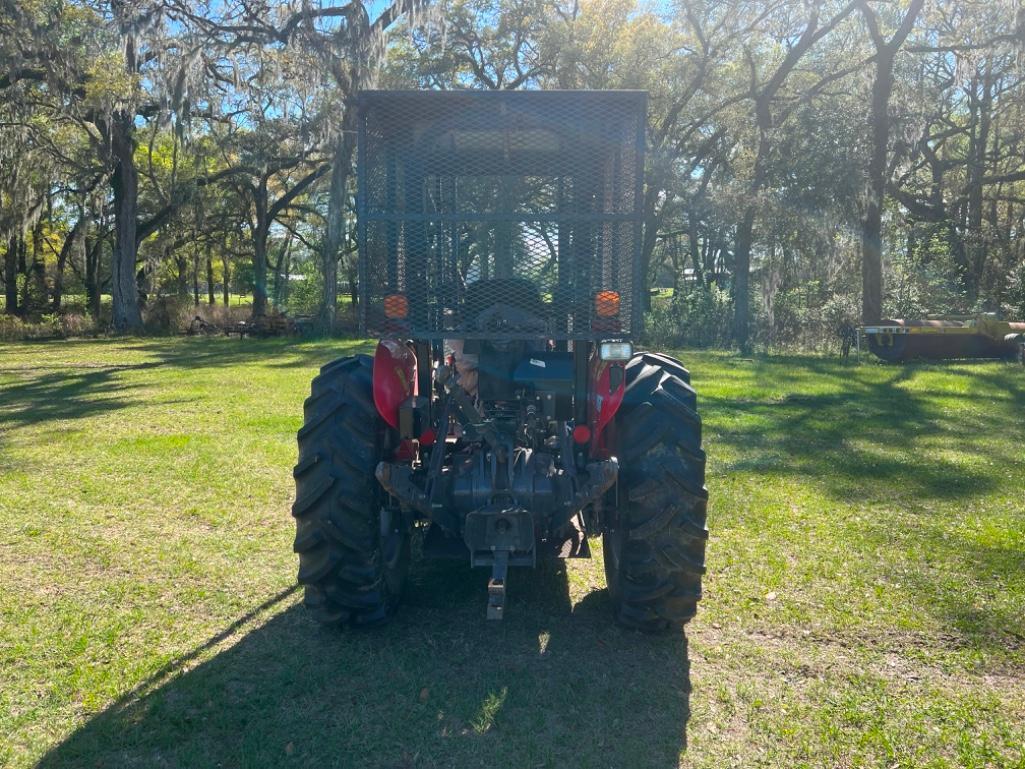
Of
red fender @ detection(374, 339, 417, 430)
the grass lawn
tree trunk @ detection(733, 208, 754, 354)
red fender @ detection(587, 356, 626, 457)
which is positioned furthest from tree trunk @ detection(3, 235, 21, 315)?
red fender @ detection(587, 356, 626, 457)

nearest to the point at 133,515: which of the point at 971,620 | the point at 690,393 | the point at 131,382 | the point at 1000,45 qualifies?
the point at 690,393

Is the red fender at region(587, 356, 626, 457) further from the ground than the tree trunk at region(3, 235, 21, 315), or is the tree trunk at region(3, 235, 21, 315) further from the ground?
the tree trunk at region(3, 235, 21, 315)

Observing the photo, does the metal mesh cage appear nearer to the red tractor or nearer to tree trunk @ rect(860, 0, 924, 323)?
the red tractor

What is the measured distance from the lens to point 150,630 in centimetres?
443

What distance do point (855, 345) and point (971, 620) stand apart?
17104 mm

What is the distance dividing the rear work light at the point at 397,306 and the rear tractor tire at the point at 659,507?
1.17 meters

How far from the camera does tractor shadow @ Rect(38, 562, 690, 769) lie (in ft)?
10.8

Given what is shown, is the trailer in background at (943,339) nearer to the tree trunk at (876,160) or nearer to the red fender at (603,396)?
the tree trunk at (876,160)

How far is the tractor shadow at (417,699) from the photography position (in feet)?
10.8

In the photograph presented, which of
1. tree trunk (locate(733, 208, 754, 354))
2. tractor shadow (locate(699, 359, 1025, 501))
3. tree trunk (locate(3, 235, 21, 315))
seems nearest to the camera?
tractor shadow (locate(699, 359, 1025, 501))

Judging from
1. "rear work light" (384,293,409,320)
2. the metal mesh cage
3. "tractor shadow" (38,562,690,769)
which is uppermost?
the metal mesh cage

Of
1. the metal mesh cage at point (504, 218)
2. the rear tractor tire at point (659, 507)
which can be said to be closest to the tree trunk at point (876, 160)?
the rear tractor tire at point (659, 507)

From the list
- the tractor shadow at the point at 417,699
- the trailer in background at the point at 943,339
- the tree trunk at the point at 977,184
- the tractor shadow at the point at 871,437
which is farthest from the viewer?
the tree trunk at the point at 977,184

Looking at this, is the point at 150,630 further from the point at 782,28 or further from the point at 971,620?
the point at 782,28
